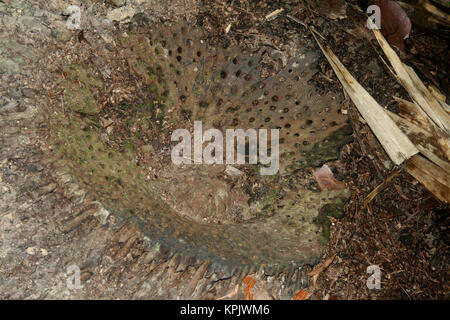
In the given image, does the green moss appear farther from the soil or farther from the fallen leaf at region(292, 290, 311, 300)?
the fallen leaf at region(292, 290, 311, 300)

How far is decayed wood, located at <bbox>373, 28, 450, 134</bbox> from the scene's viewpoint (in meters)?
1.77

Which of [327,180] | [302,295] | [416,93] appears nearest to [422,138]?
[416,93]

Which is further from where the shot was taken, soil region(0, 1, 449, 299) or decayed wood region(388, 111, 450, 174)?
decayed wood region(388, 111, 450, 174)

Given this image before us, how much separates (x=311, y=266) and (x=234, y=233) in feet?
1.55

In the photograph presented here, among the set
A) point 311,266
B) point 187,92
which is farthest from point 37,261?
point 311,266

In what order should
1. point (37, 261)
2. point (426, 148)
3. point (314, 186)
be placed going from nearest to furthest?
point (37, 261) < point (426, 148) < point (314, 186)

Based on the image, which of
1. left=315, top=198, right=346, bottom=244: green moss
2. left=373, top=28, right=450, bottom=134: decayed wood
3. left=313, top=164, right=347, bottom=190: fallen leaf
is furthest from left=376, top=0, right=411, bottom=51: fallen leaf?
left=315, top=198, right=346, bottom=244: green moss

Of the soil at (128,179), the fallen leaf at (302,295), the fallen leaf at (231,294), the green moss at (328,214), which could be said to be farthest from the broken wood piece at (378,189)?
the fallen leaf at (231,294)

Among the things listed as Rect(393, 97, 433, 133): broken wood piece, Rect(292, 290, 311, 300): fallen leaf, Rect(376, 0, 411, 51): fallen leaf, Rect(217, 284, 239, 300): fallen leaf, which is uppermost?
Rect(376, 0, 411, 51): fallen leaf

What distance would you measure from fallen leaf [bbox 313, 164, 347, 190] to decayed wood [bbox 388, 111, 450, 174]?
1.42 ft

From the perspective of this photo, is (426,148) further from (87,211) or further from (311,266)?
(87,211)

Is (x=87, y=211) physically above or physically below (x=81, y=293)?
above

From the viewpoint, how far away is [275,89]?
1.82 m

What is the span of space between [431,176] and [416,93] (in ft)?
1.50
